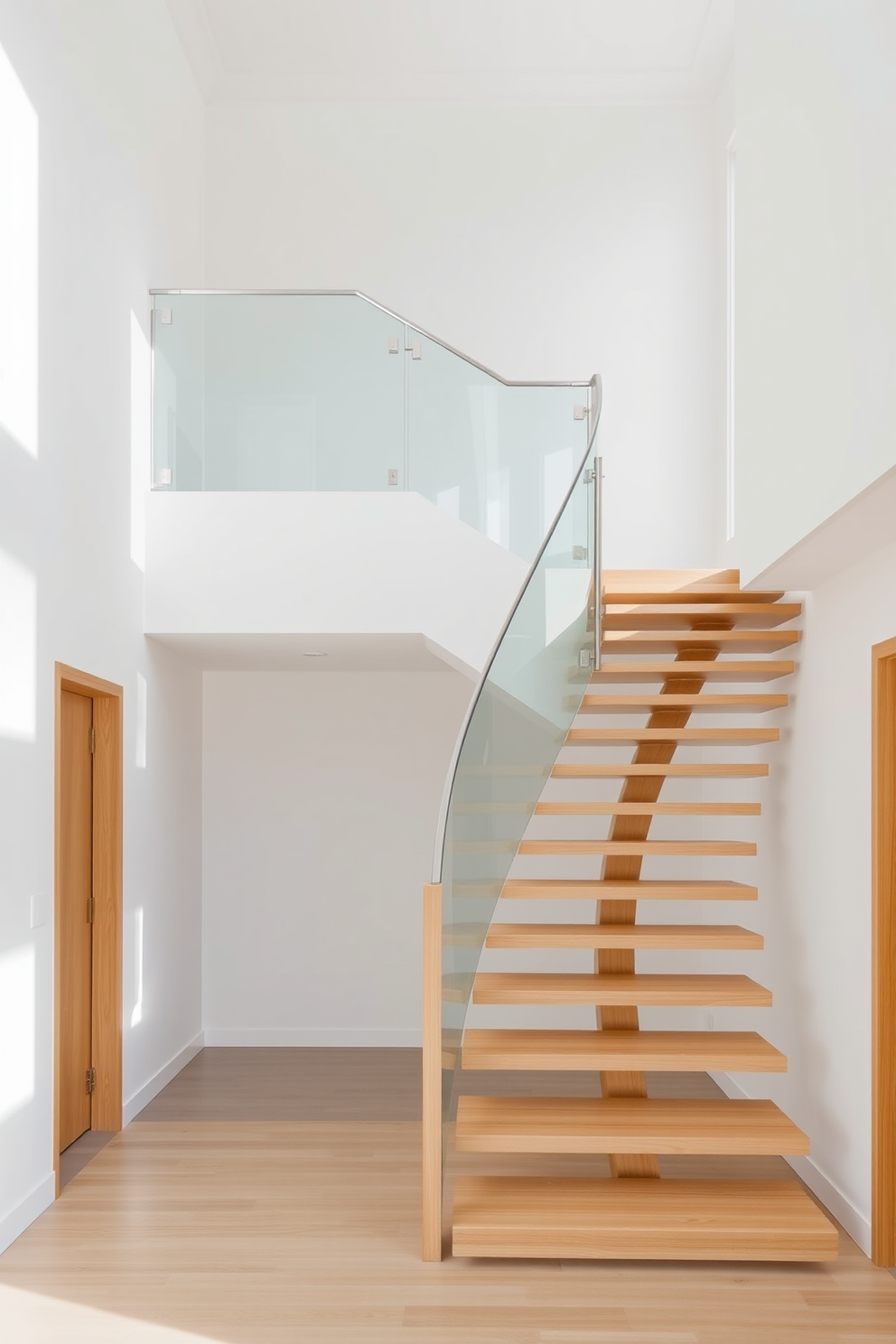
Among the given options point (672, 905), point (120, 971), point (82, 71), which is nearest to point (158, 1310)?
point (120, 971)

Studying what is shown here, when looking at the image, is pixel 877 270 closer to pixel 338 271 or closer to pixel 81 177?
pixel 81 177

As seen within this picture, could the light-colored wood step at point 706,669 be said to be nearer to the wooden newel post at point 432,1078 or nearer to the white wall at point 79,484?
the wooden newel post at point 432,1078

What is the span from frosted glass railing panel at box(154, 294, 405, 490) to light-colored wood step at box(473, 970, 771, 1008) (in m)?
2.80

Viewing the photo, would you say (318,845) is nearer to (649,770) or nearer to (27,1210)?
(649,770)

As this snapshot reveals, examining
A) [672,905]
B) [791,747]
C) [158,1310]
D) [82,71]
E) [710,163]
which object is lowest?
[158,1310]

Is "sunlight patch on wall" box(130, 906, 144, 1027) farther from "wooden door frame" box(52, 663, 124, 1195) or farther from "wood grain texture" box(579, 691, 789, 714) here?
"wood grain texture" box(579, 691, 789, 714)

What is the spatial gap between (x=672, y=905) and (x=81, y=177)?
5.46 meters

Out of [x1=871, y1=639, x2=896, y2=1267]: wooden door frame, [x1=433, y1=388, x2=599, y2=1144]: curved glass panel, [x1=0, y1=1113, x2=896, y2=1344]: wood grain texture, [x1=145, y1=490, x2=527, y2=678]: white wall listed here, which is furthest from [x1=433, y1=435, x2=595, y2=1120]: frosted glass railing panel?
[x1=871, y1=639, x2=896, y2=1267]: wooden door frame

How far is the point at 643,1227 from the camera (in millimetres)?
3918

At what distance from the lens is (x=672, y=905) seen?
742 cm

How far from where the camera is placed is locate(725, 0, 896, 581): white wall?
317 centimetres

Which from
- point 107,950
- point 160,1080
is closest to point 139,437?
point 107,950

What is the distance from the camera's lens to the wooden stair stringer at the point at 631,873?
14.6ft

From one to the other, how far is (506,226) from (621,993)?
5.70 metres
